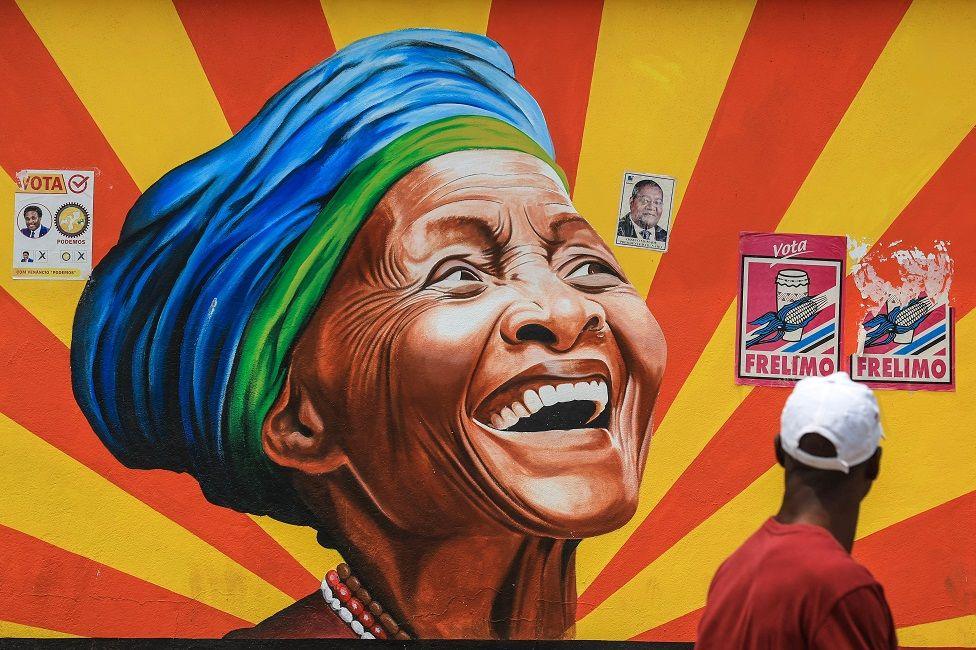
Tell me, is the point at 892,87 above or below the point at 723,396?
above

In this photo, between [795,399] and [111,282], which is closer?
[795,399]

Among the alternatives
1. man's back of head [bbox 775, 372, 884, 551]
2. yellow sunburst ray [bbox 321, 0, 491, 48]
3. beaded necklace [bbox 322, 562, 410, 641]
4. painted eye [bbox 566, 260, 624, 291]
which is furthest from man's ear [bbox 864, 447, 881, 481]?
yellow sunburst ray [bbox 321, 0, 491, 48]

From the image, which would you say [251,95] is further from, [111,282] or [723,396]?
[723,396]

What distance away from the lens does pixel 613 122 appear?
16.6ft

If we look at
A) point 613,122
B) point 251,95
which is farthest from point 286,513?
point 613,122

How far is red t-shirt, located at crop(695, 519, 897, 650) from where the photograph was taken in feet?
6.83

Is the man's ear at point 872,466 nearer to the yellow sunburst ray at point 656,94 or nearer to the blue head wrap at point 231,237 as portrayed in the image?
the yellow sunburst ray at point 656,94

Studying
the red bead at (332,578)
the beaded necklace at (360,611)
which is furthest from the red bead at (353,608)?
the red bead at (332,578)

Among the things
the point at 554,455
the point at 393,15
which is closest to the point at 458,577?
the point at 554,455

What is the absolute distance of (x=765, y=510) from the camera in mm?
4922

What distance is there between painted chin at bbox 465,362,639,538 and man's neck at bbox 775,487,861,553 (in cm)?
258

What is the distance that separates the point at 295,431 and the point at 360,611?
89 cm

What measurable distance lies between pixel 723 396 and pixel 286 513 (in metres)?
2.12

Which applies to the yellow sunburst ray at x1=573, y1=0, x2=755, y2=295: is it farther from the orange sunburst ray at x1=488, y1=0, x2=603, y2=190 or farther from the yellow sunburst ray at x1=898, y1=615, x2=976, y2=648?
the yellow sunburst ray at x1=898, y1=615, x2=976, y2=648
